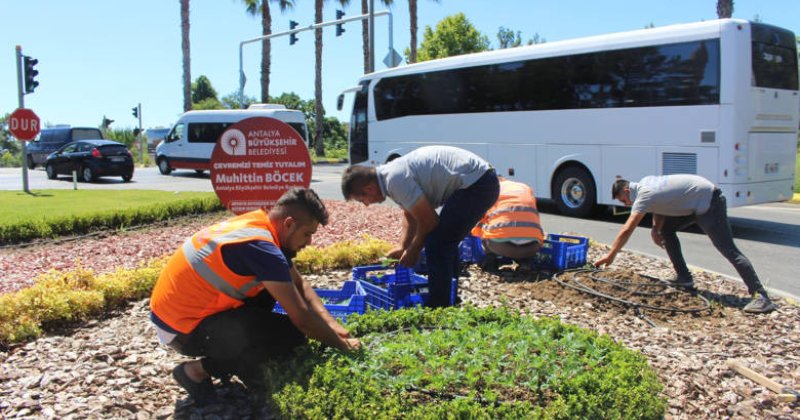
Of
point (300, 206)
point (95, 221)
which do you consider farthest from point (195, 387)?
point (95, 221)

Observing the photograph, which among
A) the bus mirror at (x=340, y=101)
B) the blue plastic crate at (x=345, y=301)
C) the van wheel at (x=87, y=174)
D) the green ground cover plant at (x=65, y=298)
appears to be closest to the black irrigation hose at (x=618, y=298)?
the blue plastic crate at (x=345, y=301)

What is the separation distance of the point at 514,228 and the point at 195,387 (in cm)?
378

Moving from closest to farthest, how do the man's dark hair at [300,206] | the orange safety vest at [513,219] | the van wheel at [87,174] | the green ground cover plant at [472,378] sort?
1. the green ground cover plant at [472,378]
2. the man's dark hair at [300,206]
3. the orange safety vest at [513,219]
4. the van wheel at [87,174]

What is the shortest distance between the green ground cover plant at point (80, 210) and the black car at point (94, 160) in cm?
640

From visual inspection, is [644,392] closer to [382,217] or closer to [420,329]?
[420,329]

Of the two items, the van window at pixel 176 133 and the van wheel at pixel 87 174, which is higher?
the van window at pixel 176 133

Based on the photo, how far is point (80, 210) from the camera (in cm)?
1230

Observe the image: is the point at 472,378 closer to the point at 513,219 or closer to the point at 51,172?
the point at 513,219

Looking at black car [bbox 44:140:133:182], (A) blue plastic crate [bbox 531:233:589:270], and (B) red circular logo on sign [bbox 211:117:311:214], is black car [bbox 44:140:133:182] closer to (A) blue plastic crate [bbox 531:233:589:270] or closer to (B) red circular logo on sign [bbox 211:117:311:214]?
(B) red circular logo on sign [bbox 211:117:311:214]

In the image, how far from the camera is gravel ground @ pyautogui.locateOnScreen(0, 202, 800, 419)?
3709 mm

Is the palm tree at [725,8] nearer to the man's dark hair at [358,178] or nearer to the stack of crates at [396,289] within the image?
the stack of crates at [396,289]

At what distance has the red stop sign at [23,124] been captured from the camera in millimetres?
17438

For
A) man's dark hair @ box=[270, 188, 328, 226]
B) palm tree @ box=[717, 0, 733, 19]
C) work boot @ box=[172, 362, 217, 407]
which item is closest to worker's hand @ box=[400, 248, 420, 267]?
man's dark hair @ box=[270, 188, 328, 226]

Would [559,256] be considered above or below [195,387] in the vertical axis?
above
